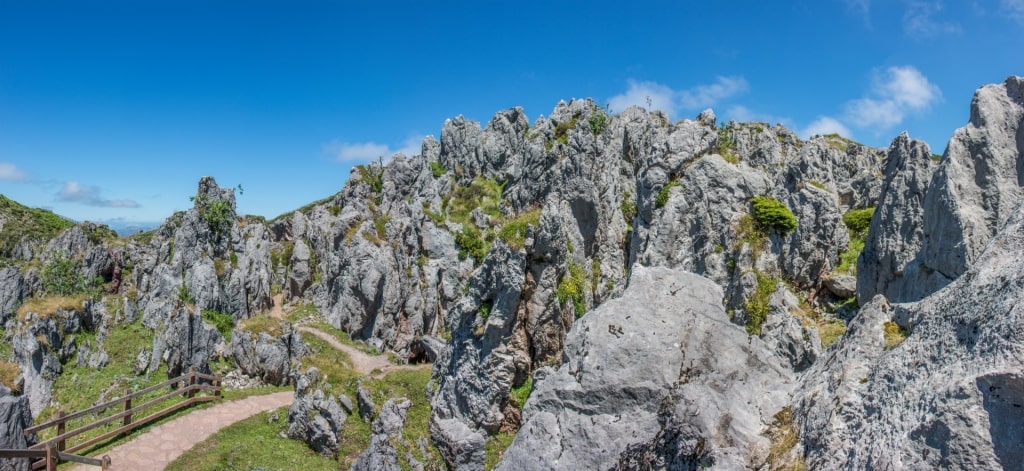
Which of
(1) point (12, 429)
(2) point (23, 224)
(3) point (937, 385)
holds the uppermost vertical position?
(2) point (23, 224)

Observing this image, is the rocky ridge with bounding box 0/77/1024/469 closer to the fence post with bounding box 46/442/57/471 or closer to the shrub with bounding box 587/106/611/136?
the shrub with bounding box 587/106/611/136

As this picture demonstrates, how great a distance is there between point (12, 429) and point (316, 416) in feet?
30.7

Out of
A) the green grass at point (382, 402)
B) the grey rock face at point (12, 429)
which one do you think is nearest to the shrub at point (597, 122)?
the green grass at point (382, 402)

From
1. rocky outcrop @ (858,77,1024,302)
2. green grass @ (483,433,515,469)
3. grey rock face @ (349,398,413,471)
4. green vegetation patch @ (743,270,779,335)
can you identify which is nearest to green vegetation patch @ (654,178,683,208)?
green vegetation patch @ (743,270,779,335)

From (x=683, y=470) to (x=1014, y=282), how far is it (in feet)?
14.3

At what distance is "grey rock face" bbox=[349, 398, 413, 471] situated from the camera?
18062mm

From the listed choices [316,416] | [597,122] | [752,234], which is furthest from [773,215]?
[316,416]

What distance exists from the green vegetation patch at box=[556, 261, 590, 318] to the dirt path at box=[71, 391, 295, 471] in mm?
15468

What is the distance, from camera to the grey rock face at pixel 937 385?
4777mm

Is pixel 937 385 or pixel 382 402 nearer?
pixel 937 385

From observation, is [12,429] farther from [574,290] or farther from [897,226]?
[897,226]

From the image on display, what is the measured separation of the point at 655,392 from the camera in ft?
26.1

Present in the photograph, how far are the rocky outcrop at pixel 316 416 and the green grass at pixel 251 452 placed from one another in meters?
0.39

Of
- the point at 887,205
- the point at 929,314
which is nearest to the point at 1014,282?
the point at 929,314
